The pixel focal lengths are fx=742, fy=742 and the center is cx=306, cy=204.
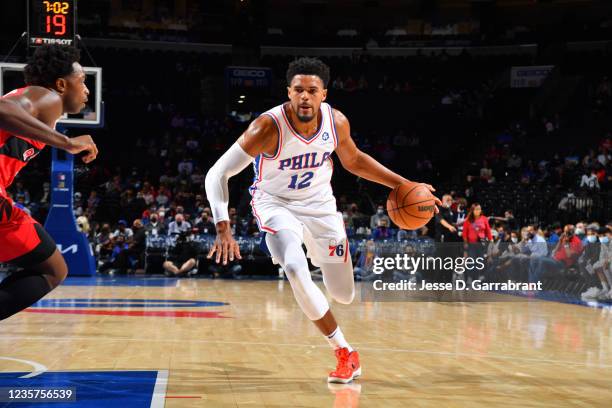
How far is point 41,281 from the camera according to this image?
3.88 meters

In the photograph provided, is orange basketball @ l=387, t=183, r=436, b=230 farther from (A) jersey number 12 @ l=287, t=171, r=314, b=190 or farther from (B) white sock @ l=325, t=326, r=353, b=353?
(B) white sock @ l=325, t=326, r=353, b=353

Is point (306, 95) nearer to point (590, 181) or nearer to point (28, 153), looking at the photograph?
point (28, 153)

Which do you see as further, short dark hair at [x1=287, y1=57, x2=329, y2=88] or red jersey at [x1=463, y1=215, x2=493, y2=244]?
red jersey at [x1=463, y1=215, x2=493, y2=244]

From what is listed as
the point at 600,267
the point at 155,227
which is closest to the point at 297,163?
the point at 600,267

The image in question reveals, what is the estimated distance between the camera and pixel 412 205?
540cm

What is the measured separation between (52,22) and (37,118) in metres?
10.3

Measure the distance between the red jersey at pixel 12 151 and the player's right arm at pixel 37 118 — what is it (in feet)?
0.32

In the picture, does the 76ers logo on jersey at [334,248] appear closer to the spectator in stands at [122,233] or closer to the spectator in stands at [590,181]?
the spectator in stands at [122,233]

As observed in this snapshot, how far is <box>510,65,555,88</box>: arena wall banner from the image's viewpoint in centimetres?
2500

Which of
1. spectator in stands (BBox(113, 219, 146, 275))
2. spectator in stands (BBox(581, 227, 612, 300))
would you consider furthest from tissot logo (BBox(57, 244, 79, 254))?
spectator in stands (BBox(581, 227, 612, 300))

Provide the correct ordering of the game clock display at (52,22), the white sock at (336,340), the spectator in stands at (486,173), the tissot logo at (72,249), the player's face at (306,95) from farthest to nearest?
the spectator in stands at (486,173)
the tissot logo at (72,249)
the game clock display at (52,22)
the player's face at (306,95)
the white sock at (336,340)

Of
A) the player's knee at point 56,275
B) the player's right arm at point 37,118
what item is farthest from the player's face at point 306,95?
the player's knee at point 56,275

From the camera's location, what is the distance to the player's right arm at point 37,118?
3434mm

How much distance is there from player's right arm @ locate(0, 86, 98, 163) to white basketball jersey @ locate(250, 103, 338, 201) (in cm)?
159
